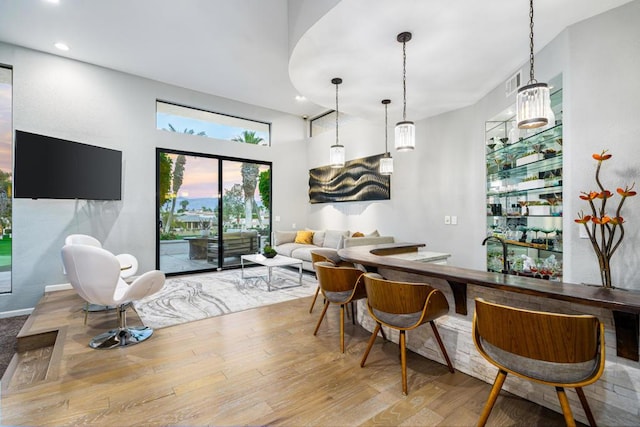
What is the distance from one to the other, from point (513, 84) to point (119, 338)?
490cm

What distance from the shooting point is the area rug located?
3.60 metres

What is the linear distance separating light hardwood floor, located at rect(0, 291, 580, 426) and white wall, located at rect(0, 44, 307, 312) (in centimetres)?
228

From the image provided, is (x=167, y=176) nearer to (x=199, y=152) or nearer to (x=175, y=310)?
(x=199, y=152)

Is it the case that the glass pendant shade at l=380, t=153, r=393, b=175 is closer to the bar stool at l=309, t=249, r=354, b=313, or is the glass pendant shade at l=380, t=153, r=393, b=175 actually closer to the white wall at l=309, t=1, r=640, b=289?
the white wall at l=309, t=1, r=640, b=289

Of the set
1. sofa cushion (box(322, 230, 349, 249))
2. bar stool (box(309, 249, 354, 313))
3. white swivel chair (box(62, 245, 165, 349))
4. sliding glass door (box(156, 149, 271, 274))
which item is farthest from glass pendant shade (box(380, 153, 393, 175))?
sliding glass door (box(156, 149, 271, 274))

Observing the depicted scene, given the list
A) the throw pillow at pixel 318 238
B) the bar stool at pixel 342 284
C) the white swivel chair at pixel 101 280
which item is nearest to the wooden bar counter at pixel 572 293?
the bar stool at pixel 342 284

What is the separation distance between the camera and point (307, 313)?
360 cm

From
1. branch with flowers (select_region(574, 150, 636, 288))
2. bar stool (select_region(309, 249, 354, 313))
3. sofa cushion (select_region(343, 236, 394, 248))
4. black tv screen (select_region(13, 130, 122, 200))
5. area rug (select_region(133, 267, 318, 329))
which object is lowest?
area rug (select_region(133, 267, 318, 329))

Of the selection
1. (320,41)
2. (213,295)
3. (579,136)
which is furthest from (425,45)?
(213,295)

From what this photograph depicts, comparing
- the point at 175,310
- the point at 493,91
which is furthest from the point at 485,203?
the point at 175,310

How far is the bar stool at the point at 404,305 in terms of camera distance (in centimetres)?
197

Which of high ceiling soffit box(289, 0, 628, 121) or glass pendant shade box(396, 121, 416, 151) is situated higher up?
high ceiling soffit box(289, 0, 628, 121)

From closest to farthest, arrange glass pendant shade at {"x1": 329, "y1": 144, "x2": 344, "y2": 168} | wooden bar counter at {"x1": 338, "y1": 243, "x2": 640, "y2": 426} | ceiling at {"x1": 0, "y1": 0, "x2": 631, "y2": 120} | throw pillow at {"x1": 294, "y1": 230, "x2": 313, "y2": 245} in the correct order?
wooden bar counter at {"x1": 338, "y1": 243, "x2": 640, "y2": 426}
ceiling at {"x1": 0, "y1": 0, "x2": 631, "y2": 120}
glass pendant shade at {"x1": 329, "y1": 144, "x2": 344, "y2": 168}
throw pillow at {"x1": 294, "y1": 230, "x2": 313, "y2": 245}

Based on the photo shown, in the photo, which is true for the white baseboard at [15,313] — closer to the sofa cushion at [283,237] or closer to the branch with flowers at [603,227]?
the sofa cushion at [283,237]
